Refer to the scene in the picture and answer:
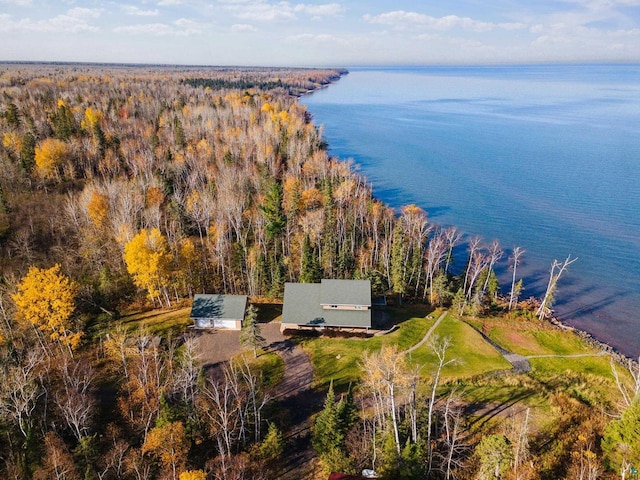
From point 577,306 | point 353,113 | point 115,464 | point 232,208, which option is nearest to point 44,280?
point 115,464

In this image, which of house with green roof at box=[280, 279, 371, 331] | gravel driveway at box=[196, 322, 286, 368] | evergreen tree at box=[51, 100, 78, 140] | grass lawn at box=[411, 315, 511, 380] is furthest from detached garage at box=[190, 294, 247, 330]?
evergreen tree at box=[51, 100, 78, 140]

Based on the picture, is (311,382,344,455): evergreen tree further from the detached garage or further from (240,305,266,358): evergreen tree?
the detached garage

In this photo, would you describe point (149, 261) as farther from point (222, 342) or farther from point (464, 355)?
point (464, 355)

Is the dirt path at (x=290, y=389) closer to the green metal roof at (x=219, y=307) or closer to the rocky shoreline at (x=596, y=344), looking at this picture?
the green metal roof at (x=219, y=307)

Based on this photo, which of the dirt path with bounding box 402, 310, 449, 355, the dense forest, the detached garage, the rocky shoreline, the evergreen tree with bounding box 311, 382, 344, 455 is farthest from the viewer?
the detached garage

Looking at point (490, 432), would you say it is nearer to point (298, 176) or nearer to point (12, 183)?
point (298, 176)

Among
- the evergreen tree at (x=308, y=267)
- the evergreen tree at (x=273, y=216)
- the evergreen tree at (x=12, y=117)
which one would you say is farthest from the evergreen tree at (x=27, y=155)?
the evergreen tree at (x=308, y=267)

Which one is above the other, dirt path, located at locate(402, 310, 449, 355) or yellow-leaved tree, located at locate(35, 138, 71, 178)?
yellow-leaved tree, located at locate(35, 138, 71, 178)
